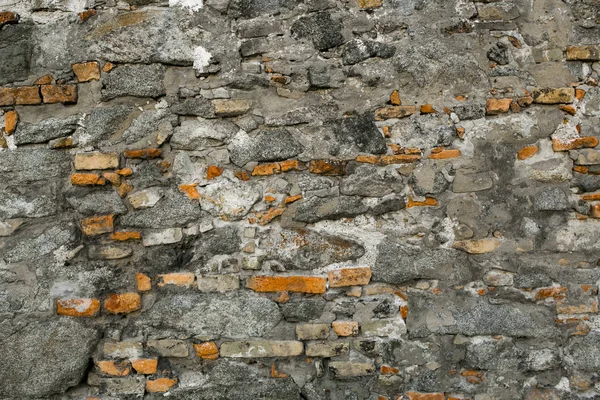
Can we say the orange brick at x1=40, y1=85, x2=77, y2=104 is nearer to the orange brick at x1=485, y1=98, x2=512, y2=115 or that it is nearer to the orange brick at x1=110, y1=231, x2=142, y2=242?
the orange brick at x1=110, y1=231, x2=142, y2=242

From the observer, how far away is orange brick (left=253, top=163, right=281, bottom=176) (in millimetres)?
2289

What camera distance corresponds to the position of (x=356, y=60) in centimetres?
232

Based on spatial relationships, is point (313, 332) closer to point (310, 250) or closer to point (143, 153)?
point (310, 250)

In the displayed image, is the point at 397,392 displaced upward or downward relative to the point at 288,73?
downward

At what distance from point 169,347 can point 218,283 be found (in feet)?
1.13

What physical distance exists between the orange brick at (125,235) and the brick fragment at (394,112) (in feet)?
3.84

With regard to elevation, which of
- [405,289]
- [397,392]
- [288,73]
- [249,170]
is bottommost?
[397,392]

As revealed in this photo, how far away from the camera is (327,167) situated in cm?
228

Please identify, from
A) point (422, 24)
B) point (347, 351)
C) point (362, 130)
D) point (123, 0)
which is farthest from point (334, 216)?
point (123, 0)

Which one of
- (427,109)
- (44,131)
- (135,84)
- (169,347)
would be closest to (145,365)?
(169,347)

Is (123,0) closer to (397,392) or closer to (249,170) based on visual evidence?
(249,170)

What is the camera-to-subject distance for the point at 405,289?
7.45ft

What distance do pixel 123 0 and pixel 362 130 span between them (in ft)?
4.04

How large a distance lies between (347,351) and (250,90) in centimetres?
122
